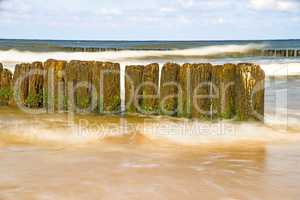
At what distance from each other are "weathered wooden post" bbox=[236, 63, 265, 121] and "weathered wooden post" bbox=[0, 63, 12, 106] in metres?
3.89

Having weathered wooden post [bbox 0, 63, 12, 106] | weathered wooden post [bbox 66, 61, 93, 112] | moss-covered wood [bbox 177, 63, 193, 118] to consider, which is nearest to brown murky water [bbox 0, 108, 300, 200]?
moss-covered wood [bbox 177, 63, 193, 118]

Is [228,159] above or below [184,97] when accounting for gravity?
below

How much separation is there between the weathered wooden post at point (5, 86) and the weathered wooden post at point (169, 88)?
278 centimetres

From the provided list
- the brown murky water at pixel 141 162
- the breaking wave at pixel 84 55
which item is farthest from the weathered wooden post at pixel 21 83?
the breaking wave at pixel 84 55

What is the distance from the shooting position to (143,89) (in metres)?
7.00

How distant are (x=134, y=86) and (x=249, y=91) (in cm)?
171

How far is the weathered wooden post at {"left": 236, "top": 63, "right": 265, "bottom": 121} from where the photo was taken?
6.35m

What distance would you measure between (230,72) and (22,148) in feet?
9.75

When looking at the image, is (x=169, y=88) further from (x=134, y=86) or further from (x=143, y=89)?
(x=134, y=86)

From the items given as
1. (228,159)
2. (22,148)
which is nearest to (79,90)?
(22,148)

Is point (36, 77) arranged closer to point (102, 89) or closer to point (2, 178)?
point (102, 89)

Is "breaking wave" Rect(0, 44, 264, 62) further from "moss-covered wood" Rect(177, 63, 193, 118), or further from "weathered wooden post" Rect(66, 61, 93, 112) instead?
"moss-covered wood" Rect(177, 63, 193, 118)

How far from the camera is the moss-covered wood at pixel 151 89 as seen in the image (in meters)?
6.95

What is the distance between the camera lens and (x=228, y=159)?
4672mm
